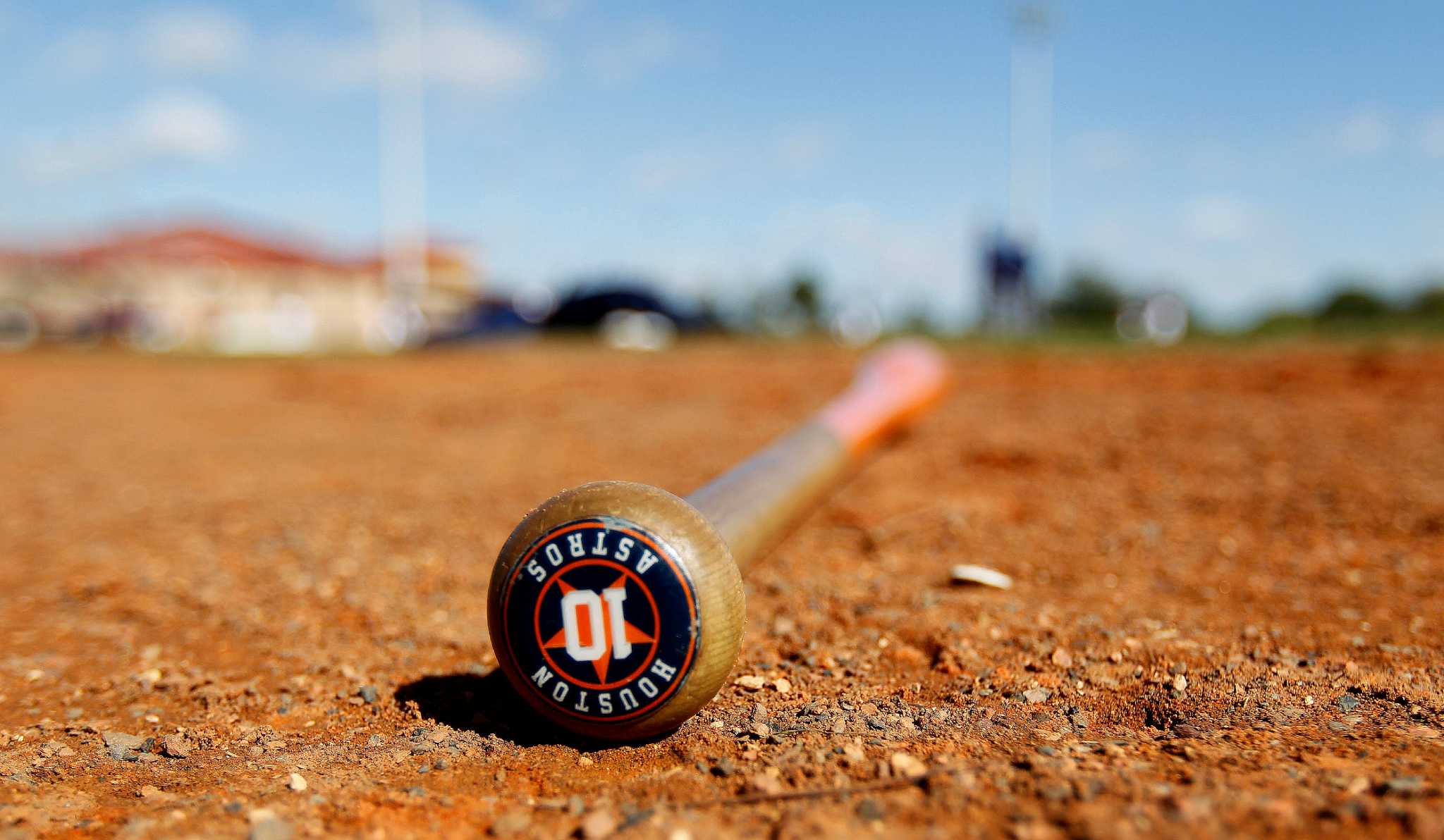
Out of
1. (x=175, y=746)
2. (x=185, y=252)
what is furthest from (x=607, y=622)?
(x=185, y=252)

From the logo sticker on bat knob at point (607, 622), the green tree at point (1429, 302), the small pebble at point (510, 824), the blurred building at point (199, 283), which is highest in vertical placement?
the blurred building at point (199, 283)

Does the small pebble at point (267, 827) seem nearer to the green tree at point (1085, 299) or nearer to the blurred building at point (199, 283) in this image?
the green tree at point (1085, 299)

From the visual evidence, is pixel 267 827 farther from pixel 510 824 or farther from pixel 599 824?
pixel 599 824

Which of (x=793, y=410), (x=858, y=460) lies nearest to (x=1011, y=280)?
(x=793, y=410)

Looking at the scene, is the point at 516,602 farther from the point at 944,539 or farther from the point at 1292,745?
the point at 944,539

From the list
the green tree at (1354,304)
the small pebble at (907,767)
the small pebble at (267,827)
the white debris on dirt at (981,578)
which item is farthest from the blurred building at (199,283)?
the small pebble at (907,767)
